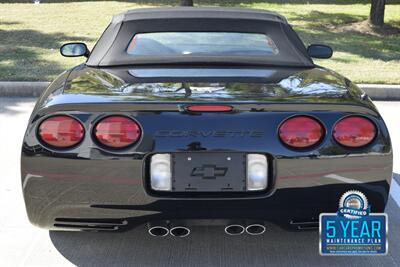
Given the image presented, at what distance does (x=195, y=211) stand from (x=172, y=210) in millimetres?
112

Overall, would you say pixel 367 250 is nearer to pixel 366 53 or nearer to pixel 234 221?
pixel 234 221

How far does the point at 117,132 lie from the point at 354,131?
45.8 inches

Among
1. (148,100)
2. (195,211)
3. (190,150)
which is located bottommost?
(195,211)

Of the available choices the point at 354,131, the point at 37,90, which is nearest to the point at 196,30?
the point at 354,131

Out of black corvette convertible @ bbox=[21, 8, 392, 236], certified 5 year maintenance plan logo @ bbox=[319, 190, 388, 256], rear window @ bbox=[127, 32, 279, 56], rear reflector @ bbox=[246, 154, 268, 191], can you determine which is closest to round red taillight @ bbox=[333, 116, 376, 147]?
black corvette convertible @ bbox=[21, 8, 392, 236]

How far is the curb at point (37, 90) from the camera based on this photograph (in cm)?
815

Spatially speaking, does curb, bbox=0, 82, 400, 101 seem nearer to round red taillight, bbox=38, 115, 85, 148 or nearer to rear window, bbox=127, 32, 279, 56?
rear window, bbox=127, 32, 279, 56

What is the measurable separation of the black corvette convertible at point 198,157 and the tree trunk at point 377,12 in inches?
461

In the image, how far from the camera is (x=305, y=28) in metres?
14.0

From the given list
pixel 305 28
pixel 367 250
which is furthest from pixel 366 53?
pixel 367 250

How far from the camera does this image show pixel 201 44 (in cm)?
446

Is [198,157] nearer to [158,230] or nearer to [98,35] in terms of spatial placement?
[158,230]

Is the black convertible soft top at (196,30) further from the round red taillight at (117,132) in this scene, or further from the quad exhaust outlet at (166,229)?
the quad exhaust outlet at (166,229)

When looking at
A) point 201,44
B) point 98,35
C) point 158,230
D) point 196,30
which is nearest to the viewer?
point 158,230
